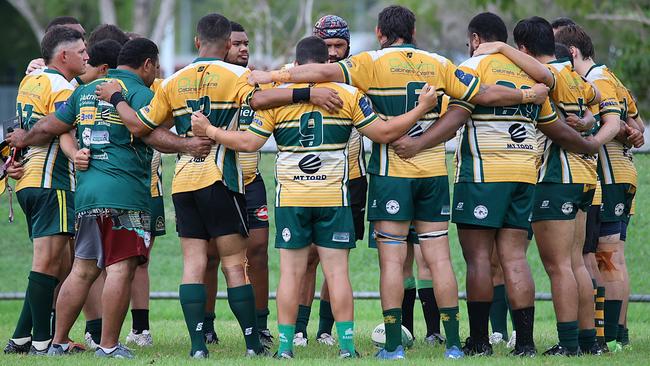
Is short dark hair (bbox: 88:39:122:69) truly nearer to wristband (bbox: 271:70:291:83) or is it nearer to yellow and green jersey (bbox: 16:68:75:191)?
yellow and green jersey (bbox: 16:68:75:191)

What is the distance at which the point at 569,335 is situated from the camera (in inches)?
342

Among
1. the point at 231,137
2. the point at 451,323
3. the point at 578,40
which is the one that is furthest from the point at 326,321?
the point at 578,40

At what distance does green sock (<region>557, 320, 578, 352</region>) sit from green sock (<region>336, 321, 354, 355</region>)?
1.62 m

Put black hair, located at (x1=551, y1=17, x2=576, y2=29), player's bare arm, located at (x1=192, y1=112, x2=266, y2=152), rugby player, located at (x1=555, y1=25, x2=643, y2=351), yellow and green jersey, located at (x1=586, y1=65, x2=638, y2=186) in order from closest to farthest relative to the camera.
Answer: player's bare arm, located at (x1=192, y1=112, x2=266, y2=152), yellow and green jersey, located at (x1=586, y1=65, x2=638, y2=186), rugby player, located at (x1=555, y1=25, x2=643, y2=351), black hair, located at (x1=551, y1=17, x2=576, y2=29)

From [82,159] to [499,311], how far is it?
3739 millimetres

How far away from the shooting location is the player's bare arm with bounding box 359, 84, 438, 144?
834 centimetres

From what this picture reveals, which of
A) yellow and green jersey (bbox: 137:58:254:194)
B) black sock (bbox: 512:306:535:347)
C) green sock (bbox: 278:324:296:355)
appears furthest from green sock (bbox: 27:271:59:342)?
black sock (bbox: 512:306:535:347)

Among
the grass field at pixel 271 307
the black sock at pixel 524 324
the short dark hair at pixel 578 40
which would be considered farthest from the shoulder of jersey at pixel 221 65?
the short dark hair at pixel 578 40

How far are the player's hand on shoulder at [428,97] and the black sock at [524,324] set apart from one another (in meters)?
1.67

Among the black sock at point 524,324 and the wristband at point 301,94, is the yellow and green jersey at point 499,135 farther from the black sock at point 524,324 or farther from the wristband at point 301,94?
the wristband at point 301,94

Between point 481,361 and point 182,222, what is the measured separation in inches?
96.0

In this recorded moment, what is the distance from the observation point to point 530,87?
28.0ft

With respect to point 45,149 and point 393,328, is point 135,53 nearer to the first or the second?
point 45,149

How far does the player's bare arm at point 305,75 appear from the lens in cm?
833
